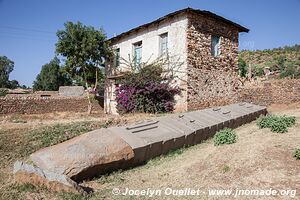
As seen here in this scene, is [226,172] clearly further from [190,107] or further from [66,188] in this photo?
[190,107]

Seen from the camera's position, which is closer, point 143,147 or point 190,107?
point 143,147

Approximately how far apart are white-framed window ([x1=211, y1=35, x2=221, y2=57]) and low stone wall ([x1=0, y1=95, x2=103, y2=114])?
9088 mm

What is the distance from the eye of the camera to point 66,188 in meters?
4.18

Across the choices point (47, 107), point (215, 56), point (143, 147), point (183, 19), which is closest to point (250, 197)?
point (143, 147)

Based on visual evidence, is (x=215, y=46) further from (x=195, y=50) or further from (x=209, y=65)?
A: (x=195, y=50)

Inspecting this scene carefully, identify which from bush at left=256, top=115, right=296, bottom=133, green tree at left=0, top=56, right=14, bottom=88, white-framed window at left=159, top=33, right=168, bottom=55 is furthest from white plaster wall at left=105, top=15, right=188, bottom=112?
green tree at left=0, top=56, right=14, bottom=88

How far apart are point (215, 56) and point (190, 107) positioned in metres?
3.28

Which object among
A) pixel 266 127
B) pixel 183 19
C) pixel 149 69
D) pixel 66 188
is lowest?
pixel 66 188

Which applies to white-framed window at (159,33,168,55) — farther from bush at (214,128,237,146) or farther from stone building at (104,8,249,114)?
bush at (214,128,237,146)

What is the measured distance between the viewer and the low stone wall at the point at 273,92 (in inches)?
508

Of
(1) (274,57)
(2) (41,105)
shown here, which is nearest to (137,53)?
(2) (41,105)

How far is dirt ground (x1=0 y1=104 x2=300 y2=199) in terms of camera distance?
161 inches

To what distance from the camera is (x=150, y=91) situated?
1241cm

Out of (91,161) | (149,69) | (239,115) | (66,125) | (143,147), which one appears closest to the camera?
(91,161)
